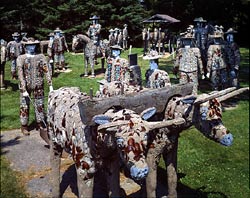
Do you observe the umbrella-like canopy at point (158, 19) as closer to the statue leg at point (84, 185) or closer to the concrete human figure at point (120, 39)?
the concrete human figure at point (120, 39)

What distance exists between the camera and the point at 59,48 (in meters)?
5.55

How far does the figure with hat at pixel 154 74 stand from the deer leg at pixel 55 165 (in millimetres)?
1842

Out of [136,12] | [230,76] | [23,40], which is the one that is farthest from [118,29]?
[230,76]

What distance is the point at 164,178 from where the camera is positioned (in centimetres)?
735

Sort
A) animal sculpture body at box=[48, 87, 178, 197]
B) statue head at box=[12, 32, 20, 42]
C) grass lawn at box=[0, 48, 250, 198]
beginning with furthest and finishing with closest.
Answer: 1. grass lawn at box=[0, 48, 250, 198]
2. statue head at box=[12, 32, 20, 42]
3. animal sculpture body at box=[48, 87, 178, 197]

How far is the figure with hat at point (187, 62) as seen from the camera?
326 inches

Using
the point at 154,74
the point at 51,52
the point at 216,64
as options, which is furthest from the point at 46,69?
the point at 216,64

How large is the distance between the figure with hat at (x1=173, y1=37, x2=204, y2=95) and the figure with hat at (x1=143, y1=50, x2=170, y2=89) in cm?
171

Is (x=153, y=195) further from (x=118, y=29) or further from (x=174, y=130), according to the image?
(x=118, y=29)

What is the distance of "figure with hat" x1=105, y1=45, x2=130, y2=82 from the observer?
17.9ft

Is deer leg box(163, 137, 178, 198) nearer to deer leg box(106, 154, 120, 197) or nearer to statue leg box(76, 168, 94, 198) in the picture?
deer leg box(106, 154, 120, 197)

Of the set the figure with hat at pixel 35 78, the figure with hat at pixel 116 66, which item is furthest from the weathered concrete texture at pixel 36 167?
the figure with hat at pixel 116 66

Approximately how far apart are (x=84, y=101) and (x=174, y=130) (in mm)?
1788

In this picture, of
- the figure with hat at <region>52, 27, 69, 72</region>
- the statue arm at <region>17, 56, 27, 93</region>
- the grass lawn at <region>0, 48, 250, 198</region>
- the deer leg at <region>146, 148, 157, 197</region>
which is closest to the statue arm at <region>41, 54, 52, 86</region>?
the grass lawn at <region>0, 48, 250, 198</region>
